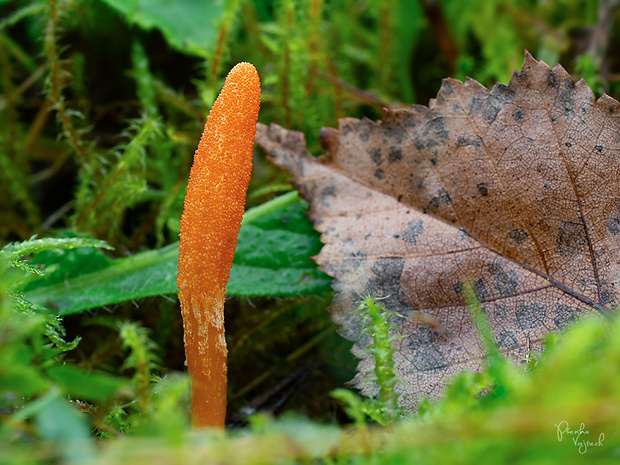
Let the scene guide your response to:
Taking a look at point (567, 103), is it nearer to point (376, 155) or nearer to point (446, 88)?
point (446, 88)

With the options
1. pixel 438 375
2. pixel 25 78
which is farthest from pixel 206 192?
pixel 25 78

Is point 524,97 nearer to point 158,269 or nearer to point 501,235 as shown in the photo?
point 501,235

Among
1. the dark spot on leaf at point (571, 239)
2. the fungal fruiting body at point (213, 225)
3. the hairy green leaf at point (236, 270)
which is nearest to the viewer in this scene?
the fungal fruiting body at point (213, 225)

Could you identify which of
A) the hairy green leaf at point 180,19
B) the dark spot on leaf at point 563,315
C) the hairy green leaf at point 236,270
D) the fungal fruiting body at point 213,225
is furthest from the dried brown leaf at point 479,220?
the hairy green leaf at point 180,19

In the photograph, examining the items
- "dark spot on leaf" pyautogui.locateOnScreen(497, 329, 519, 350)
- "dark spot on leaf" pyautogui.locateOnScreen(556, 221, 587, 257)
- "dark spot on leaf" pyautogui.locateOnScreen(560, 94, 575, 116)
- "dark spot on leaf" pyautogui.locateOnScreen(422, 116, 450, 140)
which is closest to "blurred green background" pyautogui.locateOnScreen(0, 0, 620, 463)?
"dark spot on leaf" pyautogui.locateOnScreen(497, 329, 519, 350)

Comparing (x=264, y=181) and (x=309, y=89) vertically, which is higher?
(x=309, y=89)

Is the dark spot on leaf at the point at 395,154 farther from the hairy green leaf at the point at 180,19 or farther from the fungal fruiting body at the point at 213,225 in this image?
the hairy green leaf at the point at 180,19

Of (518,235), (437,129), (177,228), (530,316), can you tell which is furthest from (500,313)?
(177,228)
